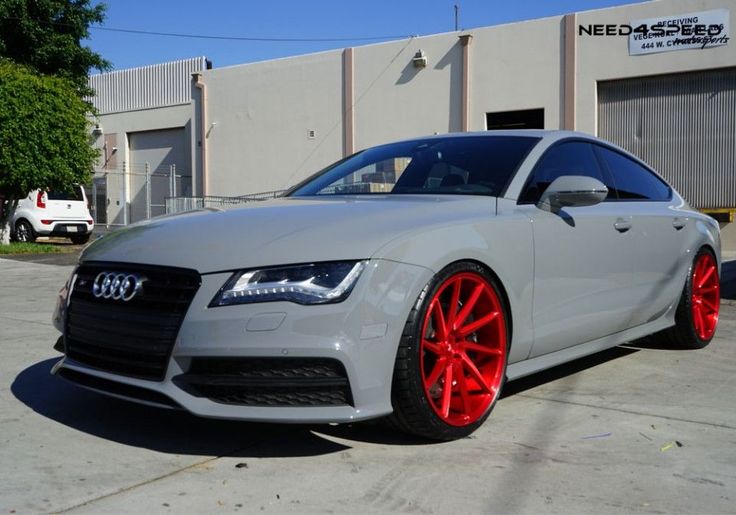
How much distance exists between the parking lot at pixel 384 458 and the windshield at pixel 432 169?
1222mm

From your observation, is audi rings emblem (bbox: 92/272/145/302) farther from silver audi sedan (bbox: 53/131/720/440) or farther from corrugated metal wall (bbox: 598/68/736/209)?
corrugated metal wall (bbox: 598/68/736/209)

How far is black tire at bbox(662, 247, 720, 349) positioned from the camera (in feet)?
17.7

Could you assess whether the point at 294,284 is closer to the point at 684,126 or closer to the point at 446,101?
the point at 684,126

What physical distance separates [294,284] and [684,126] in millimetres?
17140

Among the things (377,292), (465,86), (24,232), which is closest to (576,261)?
(377,292)

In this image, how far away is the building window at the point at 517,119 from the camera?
19.8 meters

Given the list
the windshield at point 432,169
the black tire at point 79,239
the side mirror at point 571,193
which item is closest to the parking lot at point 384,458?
the side mirror at point 571,193

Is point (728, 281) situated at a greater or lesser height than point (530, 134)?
lesser

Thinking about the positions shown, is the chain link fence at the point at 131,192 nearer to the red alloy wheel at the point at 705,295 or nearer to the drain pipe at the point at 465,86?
the drain pipe at the point at 465,86

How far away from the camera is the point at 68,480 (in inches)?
117

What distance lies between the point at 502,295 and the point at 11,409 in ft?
8.50

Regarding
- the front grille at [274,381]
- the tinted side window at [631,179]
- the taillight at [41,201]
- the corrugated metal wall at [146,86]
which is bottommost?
the front grille at [274,381]

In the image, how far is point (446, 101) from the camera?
2098 centimetres

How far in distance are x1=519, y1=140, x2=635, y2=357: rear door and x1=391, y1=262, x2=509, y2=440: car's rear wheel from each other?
36 cm
